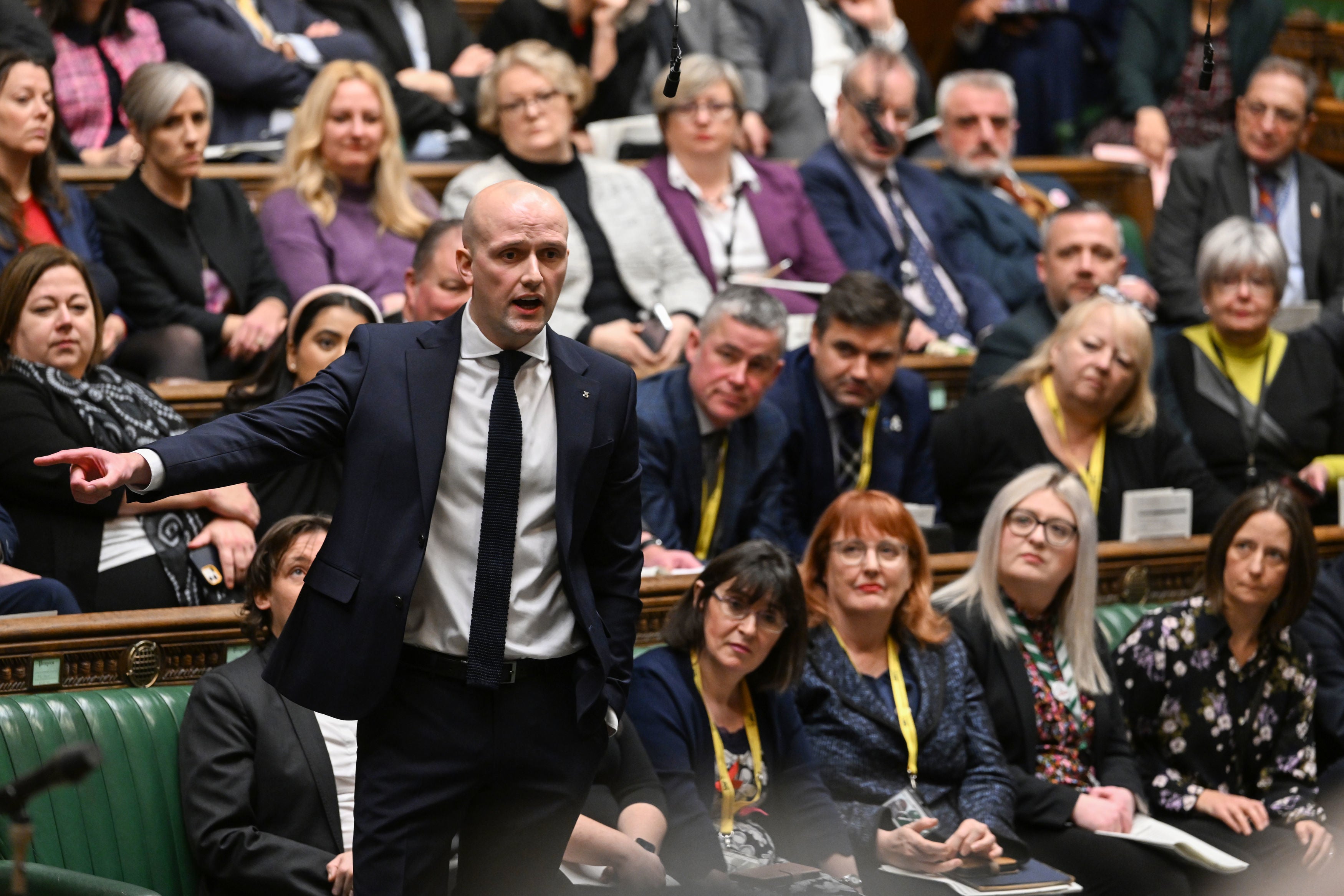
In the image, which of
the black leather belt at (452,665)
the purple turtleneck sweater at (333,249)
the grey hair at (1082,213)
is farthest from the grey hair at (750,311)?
the black leather belt at (452,665)

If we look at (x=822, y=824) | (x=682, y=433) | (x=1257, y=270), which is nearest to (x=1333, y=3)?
(x=1257, y=270)

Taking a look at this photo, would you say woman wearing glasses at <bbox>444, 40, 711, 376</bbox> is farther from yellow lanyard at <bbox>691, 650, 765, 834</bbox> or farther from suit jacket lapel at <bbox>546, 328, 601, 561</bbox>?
suit jacket lapel at <bbox>546, 328, 601, 561</bbox>

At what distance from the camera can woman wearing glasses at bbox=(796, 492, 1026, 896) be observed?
2.94m

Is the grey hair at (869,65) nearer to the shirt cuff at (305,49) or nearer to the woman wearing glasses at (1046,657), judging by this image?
the shirt cuff at (305,49)

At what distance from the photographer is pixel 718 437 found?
3426mm

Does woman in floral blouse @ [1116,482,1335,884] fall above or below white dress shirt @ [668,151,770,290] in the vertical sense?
below

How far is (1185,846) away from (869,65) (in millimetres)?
2528

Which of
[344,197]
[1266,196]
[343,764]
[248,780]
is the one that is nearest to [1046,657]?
[343,764]

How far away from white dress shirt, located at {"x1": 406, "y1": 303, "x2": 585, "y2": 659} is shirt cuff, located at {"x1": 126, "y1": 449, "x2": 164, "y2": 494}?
32 centimetres

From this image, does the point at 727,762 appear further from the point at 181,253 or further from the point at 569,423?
the point at 181,253

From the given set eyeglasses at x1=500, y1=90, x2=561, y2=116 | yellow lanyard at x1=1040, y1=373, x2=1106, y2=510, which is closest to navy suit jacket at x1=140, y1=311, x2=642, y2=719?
yellow lanyard at x1=1040, y1=373, x2=1106, y2=510

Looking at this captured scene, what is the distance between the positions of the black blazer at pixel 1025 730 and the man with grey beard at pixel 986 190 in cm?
196

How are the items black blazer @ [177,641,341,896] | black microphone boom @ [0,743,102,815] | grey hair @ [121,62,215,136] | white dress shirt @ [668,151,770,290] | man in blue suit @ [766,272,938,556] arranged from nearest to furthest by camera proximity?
1. black microphone boom @ [0,743,102,815]
2. black blazer @ [177,641,341,896]
3. man in blue suit @ [766,272,938,556]
4. grey hair @ [121,62,215,136]
5. white dress shirt @ [668,151,770,290]

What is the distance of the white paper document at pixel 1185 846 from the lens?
2947 mm
